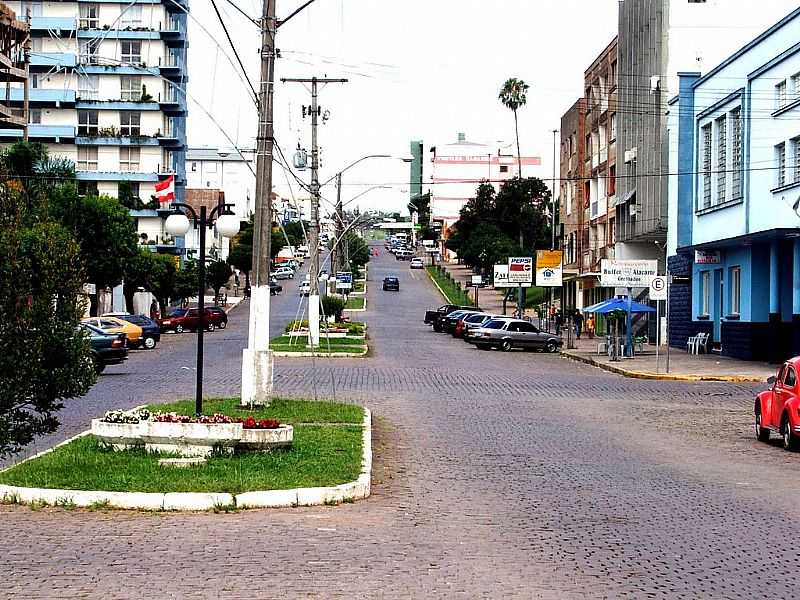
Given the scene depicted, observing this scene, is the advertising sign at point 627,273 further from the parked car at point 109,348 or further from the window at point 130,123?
the window at point 130,123

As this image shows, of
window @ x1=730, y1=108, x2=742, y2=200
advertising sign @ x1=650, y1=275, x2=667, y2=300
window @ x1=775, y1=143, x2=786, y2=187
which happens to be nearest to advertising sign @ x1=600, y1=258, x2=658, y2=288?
advertising sign @ x1=650, y1=275, x2=667, y2=300

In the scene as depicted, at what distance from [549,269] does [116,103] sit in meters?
39.2

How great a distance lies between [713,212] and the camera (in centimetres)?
4666

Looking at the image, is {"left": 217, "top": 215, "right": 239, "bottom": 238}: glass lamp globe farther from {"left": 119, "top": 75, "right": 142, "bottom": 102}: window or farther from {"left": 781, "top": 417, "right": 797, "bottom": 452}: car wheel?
{"left": 119, "top": 75, "right": 142, "bottom": 102}: window

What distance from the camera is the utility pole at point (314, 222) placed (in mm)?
Answer: 42812

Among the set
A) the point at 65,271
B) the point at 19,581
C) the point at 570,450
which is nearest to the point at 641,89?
the point at 570,450

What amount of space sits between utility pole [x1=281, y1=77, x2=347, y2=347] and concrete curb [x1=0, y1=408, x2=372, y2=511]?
88.7ft

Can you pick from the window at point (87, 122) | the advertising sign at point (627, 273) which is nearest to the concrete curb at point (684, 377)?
the advertising sign at point (627, 273)

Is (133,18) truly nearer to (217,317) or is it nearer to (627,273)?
(217,317)

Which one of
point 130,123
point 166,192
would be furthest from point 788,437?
point 130,123

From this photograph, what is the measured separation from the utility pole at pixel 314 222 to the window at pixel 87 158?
3799 centimetres

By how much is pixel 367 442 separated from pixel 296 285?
103565 millimetres

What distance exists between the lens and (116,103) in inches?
3351

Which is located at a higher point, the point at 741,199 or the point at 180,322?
the point at 741,199
